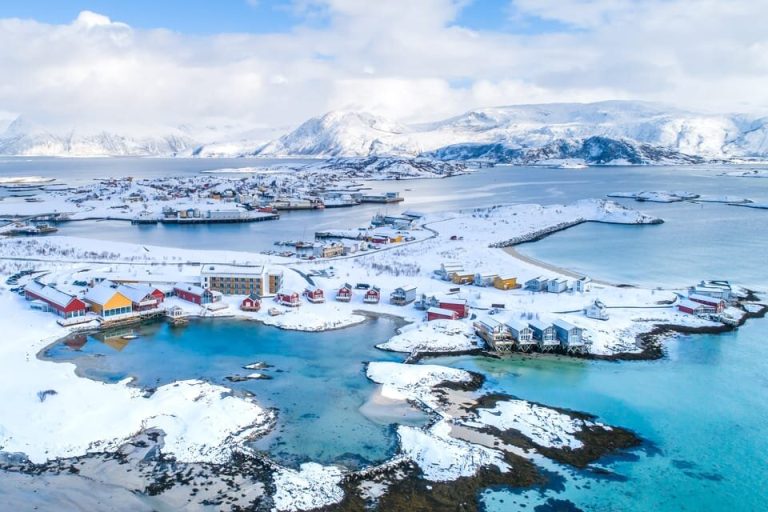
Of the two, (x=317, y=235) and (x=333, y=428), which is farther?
(x=317, y=235)

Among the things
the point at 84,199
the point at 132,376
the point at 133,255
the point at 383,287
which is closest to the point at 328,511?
the point at 132,376

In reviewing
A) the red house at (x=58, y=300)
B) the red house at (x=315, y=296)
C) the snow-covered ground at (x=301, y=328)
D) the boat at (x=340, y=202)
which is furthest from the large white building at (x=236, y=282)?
the boat at (x=340, y=202)

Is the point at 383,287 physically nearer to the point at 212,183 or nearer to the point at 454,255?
the point at 454,255

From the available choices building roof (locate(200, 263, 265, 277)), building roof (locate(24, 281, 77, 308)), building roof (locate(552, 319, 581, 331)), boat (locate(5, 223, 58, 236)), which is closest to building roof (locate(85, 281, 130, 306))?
building roof (locate(24, 281, 77, 308))

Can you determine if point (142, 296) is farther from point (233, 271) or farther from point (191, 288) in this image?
point (233, 271)

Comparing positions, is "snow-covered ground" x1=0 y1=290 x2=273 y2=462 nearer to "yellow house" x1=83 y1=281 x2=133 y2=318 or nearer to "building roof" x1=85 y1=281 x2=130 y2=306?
"yellow house" x1=83 y1=281 x2=133 y2=318

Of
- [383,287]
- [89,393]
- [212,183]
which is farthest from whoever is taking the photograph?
[212,183]
